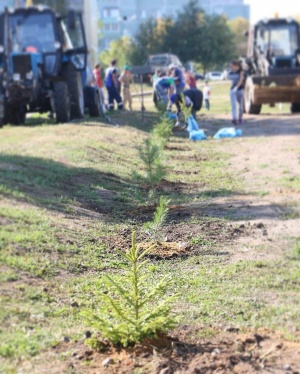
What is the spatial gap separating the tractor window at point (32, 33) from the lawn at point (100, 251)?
7709 mm

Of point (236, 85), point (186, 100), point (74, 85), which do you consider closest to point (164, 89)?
point (186, 100)

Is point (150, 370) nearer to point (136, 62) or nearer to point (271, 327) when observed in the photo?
point (271, 327)

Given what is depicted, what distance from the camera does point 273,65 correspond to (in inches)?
1093

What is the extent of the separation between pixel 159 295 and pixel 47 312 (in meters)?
0.94

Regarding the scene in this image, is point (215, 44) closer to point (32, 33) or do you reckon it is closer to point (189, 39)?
point (189, 39)

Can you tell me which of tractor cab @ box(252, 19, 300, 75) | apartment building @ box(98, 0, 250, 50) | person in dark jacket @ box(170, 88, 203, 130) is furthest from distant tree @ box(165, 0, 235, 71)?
person in dark jacket @ box(170, 88, 203, 130)

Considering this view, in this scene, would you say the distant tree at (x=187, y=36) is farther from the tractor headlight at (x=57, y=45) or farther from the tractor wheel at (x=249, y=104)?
the tractor headlight at (x=57, y=45)

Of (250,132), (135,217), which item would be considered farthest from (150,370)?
(250,132)

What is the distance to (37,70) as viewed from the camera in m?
20.8

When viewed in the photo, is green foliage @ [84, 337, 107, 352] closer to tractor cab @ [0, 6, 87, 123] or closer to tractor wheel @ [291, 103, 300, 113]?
tractor cab @ [0, 6, 87, 123]

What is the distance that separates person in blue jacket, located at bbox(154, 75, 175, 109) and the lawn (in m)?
9.93

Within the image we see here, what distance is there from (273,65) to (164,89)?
4.74 m

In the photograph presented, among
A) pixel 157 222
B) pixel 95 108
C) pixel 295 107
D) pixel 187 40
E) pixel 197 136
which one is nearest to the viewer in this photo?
pixel 157 222

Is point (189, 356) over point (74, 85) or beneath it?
beneath
